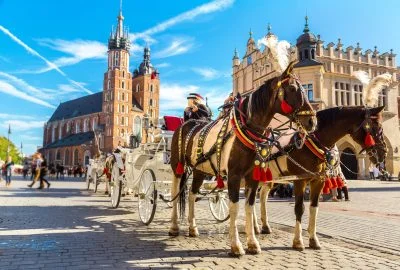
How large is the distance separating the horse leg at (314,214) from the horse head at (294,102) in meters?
1.40

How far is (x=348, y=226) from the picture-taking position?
313 inches

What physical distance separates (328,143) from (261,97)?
156cm

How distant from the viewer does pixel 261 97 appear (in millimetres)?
5285

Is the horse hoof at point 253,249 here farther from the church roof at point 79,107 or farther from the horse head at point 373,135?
the church roof at point 79,107

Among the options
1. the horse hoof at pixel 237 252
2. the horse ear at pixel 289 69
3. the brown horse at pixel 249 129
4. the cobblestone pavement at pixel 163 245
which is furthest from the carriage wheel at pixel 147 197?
→ the horse ear at pixel 289 69

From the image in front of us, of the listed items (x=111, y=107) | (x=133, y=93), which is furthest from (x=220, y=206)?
(x=133, y=93)

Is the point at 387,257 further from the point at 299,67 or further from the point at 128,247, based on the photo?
the point at 299,67

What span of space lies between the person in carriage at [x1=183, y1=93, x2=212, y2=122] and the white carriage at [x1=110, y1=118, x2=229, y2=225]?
1299 millimetres

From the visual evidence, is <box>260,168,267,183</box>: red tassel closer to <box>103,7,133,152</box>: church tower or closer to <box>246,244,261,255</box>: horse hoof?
<box>246,244,261,255</box>: horse hoof

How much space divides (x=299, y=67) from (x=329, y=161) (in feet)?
105

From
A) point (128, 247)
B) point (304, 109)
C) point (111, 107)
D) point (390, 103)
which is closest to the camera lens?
point (304, 109)

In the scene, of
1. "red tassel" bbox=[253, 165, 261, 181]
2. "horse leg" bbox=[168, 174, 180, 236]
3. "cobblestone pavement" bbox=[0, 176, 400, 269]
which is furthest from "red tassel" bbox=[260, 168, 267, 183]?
"horse leg" bbox=[168, 174, 180, 236]

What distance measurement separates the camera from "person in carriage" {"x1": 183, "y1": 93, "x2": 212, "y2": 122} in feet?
26.6

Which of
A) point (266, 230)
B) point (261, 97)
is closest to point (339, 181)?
point (266, 230)
